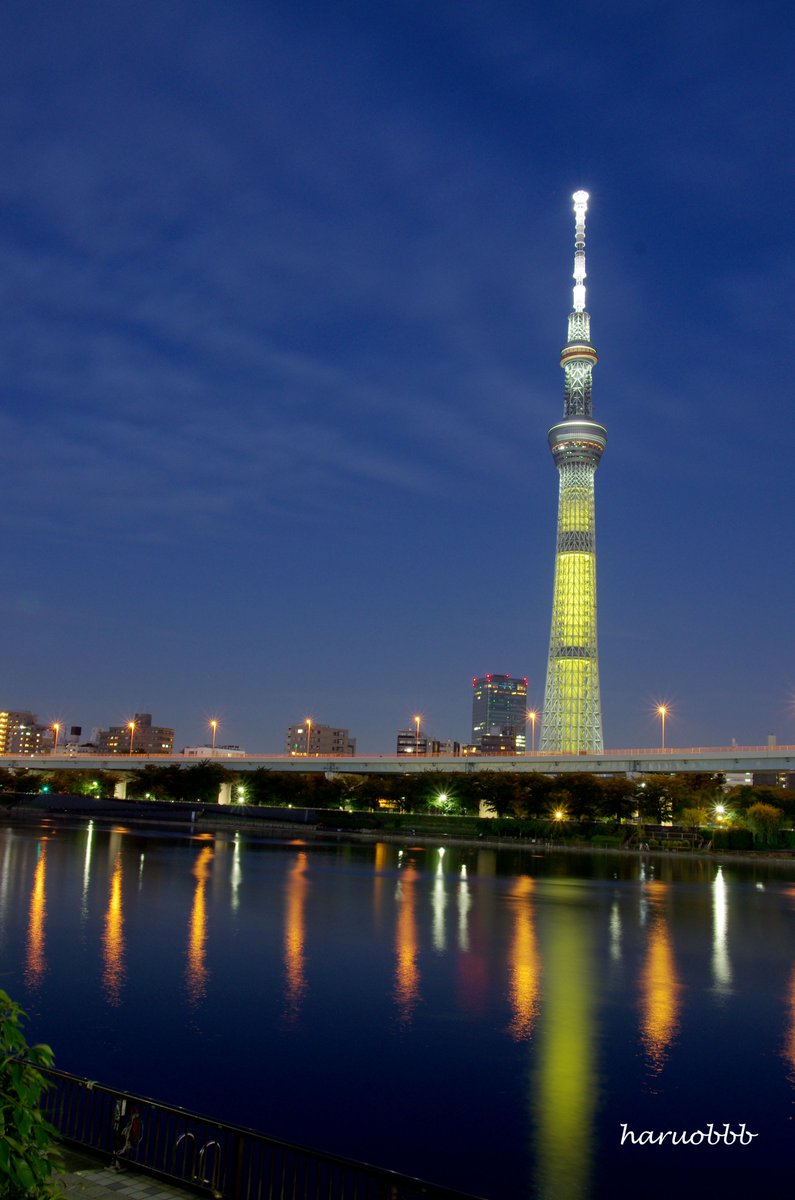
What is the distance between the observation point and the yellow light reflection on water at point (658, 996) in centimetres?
2312

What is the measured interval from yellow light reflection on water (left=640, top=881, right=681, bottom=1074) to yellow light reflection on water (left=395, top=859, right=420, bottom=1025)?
20.9ft

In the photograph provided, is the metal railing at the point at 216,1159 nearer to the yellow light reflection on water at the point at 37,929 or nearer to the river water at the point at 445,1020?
the river water at the point at 445,1020

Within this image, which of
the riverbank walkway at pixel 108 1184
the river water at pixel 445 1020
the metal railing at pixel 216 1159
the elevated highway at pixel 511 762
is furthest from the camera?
the elevated highway at pixel 511 762

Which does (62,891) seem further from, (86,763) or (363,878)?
(86,763)

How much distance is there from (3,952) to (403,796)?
104763mm

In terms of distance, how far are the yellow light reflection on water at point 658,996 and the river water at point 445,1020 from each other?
0.36 feet

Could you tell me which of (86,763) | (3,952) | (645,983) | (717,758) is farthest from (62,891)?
(86,763)

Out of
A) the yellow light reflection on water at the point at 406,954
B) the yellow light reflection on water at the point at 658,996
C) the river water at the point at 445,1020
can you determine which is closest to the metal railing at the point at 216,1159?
the river water at the point at 445,1020

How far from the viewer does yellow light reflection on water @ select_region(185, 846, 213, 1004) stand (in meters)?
27.2

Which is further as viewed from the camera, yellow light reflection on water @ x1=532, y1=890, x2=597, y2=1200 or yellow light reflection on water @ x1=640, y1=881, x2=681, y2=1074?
yellow light reflection on water @ x1=640, y1=881, x2=681, y2=1074

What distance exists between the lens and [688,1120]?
59.9 ft

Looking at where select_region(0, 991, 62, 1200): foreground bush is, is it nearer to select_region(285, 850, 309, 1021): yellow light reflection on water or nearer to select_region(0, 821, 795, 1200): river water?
select_region(0, 821, 795, 1200): river water

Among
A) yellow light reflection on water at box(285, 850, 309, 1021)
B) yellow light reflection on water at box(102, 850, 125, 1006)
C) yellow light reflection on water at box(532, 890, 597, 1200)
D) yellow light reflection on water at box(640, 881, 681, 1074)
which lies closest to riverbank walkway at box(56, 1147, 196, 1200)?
yellow light reflection on water at box(532, 890, 597, 1200)

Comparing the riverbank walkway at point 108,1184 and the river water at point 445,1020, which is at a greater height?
the riverbank walkway at point 108,1184
